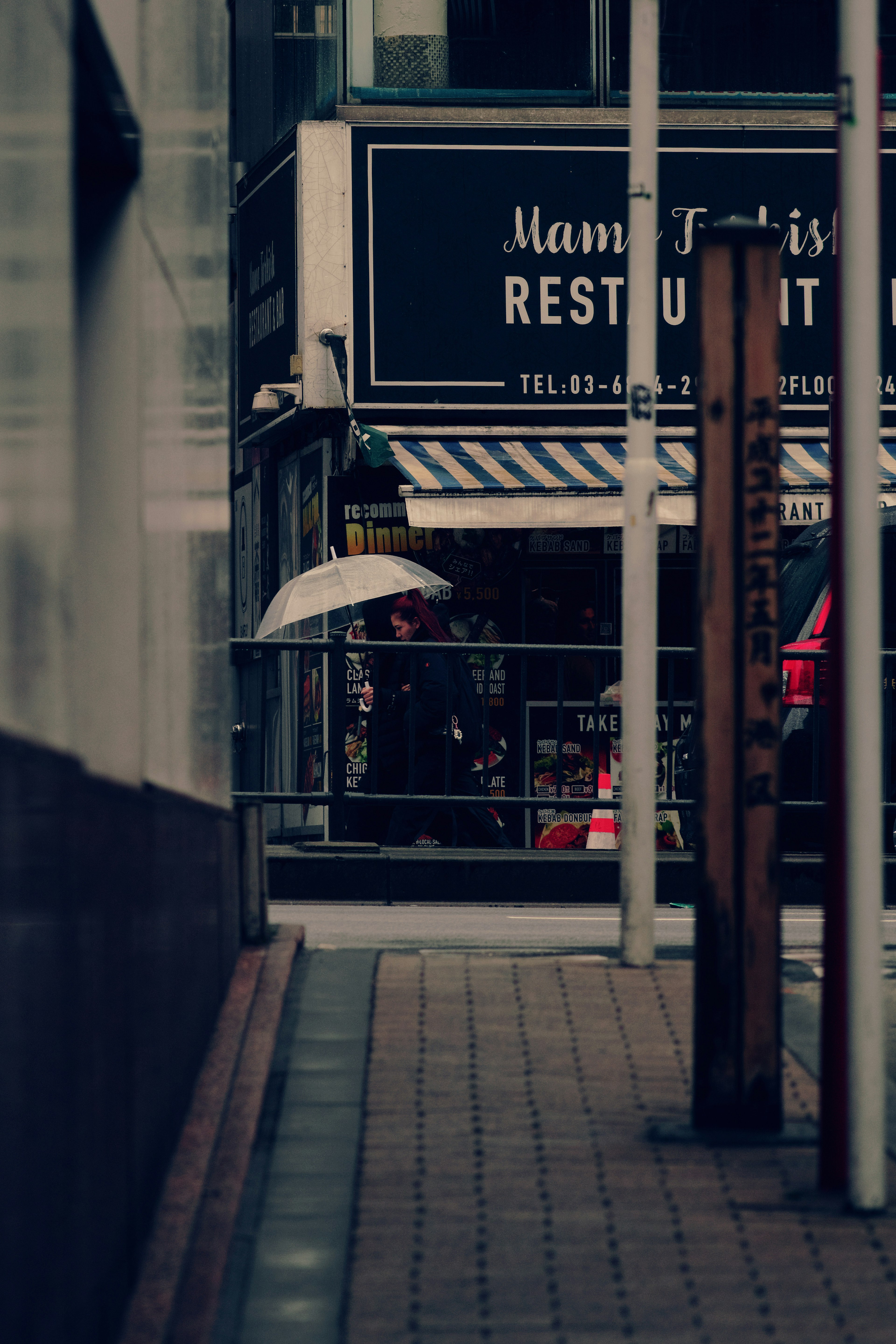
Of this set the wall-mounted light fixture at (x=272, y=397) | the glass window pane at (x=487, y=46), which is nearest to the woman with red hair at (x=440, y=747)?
the wall-mounted light fixture at (x=272, y=397)

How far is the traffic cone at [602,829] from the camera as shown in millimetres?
11578

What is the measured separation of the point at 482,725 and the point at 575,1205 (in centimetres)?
696

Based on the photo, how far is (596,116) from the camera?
16.4 metres

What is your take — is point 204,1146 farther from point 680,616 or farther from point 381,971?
point 680,616

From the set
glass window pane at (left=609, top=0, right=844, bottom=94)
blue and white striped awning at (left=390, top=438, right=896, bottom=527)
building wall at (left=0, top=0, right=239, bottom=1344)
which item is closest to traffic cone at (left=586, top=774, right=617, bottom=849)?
blue and white striped awning at (left=390, top=438, right=896, bottom=527)

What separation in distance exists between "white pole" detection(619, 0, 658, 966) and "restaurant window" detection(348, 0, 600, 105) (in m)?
8.88

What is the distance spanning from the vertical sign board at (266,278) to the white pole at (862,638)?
12.1 m

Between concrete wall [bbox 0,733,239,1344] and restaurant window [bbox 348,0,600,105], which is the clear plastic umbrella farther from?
concrete wall [bbox 0,733,239,1344]

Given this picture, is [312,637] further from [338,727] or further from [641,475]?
[641,475]

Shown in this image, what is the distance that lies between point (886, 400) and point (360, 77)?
5134 millimetres

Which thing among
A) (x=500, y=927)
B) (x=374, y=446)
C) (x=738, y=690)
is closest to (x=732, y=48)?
(x=374, y=446)

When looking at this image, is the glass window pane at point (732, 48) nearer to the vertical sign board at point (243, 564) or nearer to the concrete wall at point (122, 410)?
the vertical sign board at point (243, 564)

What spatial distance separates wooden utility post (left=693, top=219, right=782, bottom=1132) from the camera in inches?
200

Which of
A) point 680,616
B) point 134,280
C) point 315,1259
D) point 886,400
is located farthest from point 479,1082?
point 886,400
